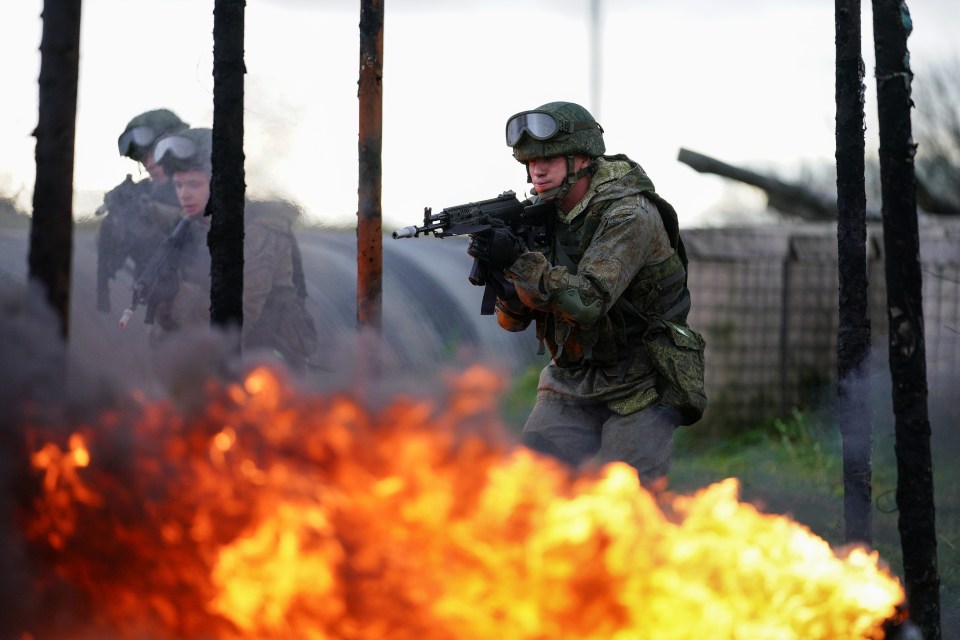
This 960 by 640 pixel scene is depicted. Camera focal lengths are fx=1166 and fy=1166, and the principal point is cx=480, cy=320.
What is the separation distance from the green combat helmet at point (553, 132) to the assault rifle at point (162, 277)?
A: 2.68 metres

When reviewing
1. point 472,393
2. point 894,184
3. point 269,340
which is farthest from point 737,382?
point 472,393

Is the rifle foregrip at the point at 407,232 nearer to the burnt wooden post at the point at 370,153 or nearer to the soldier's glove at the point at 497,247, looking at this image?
the soldier's glove at the point at 497,247

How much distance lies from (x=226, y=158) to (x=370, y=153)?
1.12 m

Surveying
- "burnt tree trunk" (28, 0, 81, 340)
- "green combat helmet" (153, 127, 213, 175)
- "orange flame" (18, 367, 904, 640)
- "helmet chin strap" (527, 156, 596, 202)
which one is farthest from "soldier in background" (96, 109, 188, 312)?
"orange flame" (18, 367, 904, 640)

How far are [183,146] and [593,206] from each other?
2918 mm

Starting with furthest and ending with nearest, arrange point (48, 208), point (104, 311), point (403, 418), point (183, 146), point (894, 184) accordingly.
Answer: point (104, 311) < point (183, 146) < point (894, 184) < point (48, 208) < point (403, 418)

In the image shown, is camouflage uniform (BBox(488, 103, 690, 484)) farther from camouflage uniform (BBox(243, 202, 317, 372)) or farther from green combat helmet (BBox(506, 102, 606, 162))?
camouflage uniform (BBox(243, 202, 317, 372))

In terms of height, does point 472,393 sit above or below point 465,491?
above

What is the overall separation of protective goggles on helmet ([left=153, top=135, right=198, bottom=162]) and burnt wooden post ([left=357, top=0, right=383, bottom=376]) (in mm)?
1569

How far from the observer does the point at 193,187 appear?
6.66 meters

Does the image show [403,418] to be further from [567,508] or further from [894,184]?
[894,184]

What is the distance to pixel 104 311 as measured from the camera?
7355 mm

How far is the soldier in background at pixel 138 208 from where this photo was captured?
23.5 ft

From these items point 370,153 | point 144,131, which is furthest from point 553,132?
point 144,131
